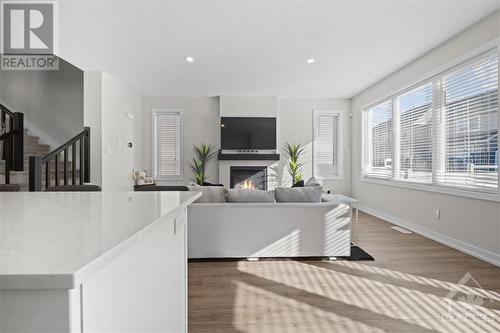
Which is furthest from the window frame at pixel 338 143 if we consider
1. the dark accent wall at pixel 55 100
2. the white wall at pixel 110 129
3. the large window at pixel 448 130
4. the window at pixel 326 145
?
the dark accent wall at pixel 55 100

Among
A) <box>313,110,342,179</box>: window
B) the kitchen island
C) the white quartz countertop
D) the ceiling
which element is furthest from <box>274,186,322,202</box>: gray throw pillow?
<box>313,110,342,179</box>: window

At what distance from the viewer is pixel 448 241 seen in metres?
3.64

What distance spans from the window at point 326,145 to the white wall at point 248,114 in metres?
0.15

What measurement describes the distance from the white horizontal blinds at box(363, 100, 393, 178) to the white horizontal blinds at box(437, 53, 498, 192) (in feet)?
4.80

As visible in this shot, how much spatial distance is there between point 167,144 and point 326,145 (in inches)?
158

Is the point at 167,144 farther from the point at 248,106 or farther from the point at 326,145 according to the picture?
the point at 326,145

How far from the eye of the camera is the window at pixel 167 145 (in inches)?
274

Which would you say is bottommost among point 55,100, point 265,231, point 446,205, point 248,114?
point 265,231

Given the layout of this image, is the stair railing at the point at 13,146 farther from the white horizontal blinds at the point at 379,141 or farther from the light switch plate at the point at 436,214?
the white horizontal blinds at the point at 379,141

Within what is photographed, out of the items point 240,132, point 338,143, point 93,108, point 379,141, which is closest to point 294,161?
point 338,143

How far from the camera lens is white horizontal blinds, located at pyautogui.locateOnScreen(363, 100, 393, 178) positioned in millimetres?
5331

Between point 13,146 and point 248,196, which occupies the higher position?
point 13,146

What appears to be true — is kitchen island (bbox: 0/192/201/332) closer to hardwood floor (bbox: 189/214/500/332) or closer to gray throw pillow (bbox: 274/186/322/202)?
hardwood floor (bbox: 189/214/500/332)

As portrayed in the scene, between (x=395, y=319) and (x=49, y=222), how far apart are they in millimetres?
2172
